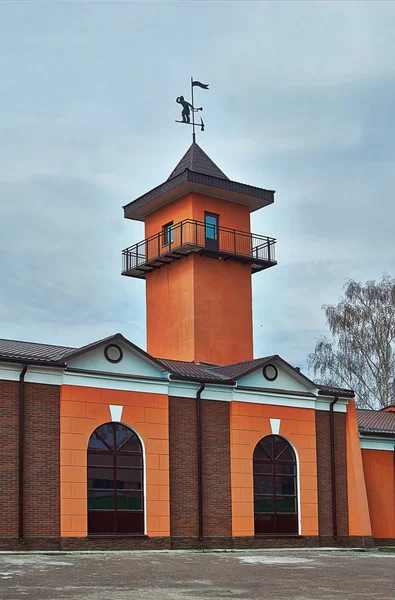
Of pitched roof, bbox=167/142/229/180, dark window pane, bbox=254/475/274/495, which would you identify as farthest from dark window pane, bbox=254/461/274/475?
pitched roof, bbox=167/142/229/180

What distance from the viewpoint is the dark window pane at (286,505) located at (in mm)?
24641

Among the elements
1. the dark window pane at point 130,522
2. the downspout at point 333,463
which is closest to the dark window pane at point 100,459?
the dark window pane at point 130,522

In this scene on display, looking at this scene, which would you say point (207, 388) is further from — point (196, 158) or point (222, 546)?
point (196, 158)

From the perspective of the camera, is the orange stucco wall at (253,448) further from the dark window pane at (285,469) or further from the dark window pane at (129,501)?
the dark window pane at (129,501)

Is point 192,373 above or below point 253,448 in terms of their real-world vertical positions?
above

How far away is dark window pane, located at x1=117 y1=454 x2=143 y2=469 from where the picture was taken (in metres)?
22.0

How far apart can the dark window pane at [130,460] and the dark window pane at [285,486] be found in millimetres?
4484

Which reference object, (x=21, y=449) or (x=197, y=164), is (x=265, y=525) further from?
(x=197, y=164)

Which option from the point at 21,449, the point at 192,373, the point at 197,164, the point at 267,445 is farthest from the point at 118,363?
the point at 197,164

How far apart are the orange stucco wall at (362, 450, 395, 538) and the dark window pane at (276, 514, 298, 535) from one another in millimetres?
4244

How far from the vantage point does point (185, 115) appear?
117ft

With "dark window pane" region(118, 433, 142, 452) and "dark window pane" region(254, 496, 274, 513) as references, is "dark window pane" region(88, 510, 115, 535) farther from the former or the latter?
"dark window pane" region(254, 496, 274, 513)

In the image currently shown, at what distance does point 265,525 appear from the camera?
2427 centimetres

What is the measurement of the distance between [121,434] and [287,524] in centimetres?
580
